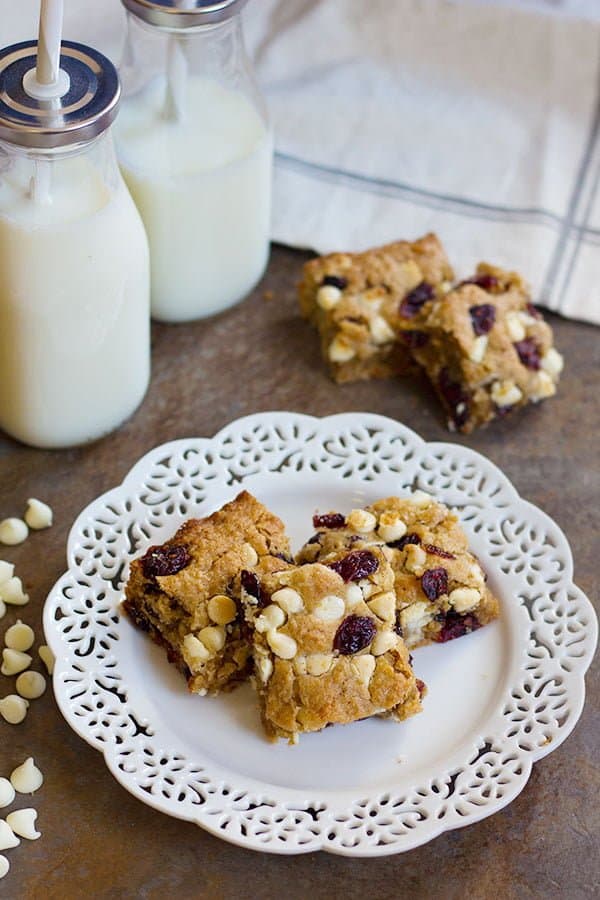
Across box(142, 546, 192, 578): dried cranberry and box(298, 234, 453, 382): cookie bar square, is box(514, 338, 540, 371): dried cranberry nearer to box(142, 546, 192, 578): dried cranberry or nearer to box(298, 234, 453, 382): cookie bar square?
box(298, 234, 453, 382): cookie bar square

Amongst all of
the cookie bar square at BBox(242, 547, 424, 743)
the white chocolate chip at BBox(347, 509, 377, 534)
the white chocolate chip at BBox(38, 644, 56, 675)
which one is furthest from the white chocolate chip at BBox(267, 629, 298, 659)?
the white chocolate chip at BBox(38, 644, 56, 675)

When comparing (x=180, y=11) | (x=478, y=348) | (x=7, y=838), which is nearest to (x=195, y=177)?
(x=180, y=11)

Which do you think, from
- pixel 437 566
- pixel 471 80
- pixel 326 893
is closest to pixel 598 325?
pixel 471 80

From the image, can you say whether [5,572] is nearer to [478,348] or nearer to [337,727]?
[337,727]

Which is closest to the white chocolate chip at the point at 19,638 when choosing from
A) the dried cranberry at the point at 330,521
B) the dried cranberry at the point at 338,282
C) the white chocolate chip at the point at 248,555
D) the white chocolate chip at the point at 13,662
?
the white chocolate chip at the point at 13,662

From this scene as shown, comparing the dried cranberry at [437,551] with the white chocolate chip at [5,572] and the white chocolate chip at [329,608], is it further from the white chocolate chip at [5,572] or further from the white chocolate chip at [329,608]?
the white chocolate chip at [5,572]

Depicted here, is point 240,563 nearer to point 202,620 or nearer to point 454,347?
point 202,620
